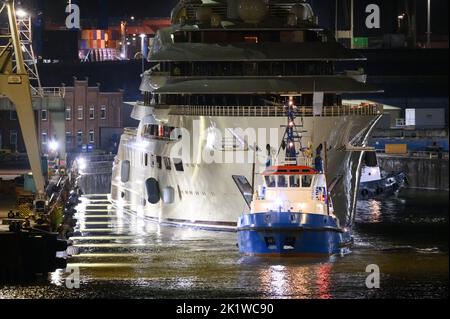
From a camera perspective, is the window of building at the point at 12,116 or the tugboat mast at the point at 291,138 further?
the window of building at the point at 12,116

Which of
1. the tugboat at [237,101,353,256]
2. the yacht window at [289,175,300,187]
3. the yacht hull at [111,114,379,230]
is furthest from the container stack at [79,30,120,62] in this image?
the yacht window at [289,175,300,187]

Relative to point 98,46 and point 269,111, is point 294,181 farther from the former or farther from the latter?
point 98,46

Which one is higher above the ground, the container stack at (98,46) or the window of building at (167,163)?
the container stack at (98,46)

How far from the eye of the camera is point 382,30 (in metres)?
155

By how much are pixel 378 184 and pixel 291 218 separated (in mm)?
37065

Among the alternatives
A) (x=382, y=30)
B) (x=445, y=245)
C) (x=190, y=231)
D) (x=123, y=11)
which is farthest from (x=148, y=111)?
(x=123, y=11)

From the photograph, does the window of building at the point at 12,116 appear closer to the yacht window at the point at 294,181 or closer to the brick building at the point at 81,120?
the brick building at the point at 81,120

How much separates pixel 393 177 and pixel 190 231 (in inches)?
1098

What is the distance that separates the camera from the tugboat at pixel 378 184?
10769 centimetres

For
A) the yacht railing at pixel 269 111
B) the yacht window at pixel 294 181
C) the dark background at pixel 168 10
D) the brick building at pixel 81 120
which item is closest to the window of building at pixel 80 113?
the brick building at pixel 81 120

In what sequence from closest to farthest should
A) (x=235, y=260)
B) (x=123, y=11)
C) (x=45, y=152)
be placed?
(x=235, y=260) < (x=45, y=152) < (x=123, y=11)

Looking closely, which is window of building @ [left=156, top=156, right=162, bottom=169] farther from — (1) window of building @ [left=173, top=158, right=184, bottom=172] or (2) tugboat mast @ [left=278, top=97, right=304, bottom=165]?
(2) tugboat mast @ [left=278, top=97, right=304, bottom=165]

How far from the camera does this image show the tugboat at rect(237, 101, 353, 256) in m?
72.1
